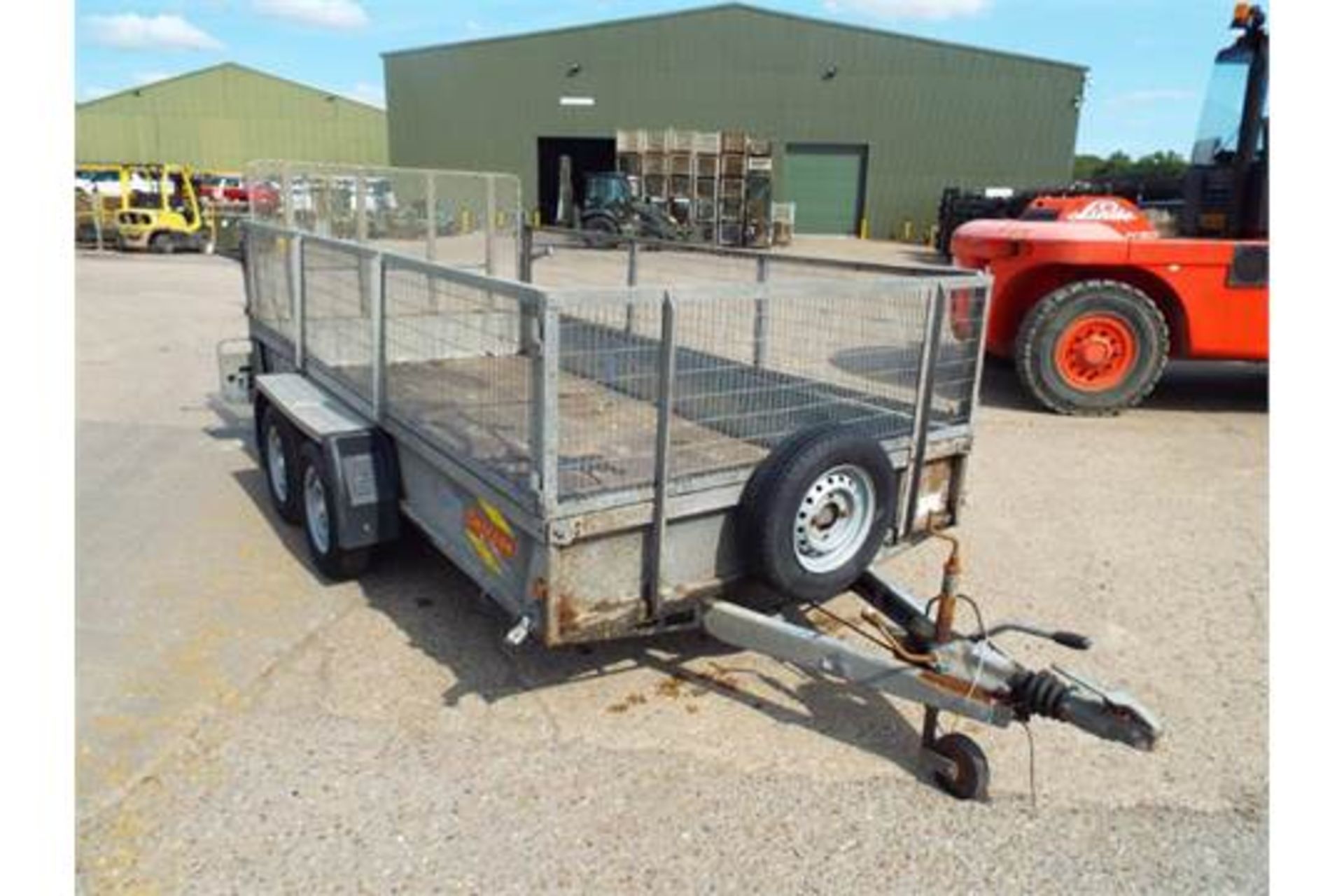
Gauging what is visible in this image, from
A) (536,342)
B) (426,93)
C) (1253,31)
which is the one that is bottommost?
(536,342)

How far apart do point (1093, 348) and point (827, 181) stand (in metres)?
25.1

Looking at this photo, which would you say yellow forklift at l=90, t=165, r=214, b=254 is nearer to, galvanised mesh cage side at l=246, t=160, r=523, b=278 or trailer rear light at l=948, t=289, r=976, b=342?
galvanised mesh cage side at l=246, t=160, r=523, b=278

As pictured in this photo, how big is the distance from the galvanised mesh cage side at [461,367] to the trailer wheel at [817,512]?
2.80 feet

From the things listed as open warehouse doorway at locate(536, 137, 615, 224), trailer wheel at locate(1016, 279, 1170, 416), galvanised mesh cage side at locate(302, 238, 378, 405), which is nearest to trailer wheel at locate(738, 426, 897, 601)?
galvanised mesh cage side at locate(302, 238, 378, 405)

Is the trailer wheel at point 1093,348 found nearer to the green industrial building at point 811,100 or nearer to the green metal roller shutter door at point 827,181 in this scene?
the green industrial building at point 811,100

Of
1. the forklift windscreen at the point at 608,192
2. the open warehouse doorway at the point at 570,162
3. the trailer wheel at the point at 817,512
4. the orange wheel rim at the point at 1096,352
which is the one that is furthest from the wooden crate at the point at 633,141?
the trailer wheel at the point at 817,512

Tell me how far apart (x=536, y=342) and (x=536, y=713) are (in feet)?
4.72

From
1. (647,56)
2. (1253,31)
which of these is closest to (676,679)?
(1253,31)

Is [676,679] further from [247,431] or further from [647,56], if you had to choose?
[647,56]

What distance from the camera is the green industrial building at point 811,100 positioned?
30.1 meters

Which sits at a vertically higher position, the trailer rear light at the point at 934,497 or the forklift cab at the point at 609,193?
the forklift cab at the point at 609,193

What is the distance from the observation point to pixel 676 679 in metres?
3.77

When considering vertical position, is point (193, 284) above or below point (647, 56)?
below

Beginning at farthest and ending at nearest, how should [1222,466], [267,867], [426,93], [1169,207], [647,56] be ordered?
[426,93] → [647,56] → [1169,207] → [1222,466] → [267,867]
